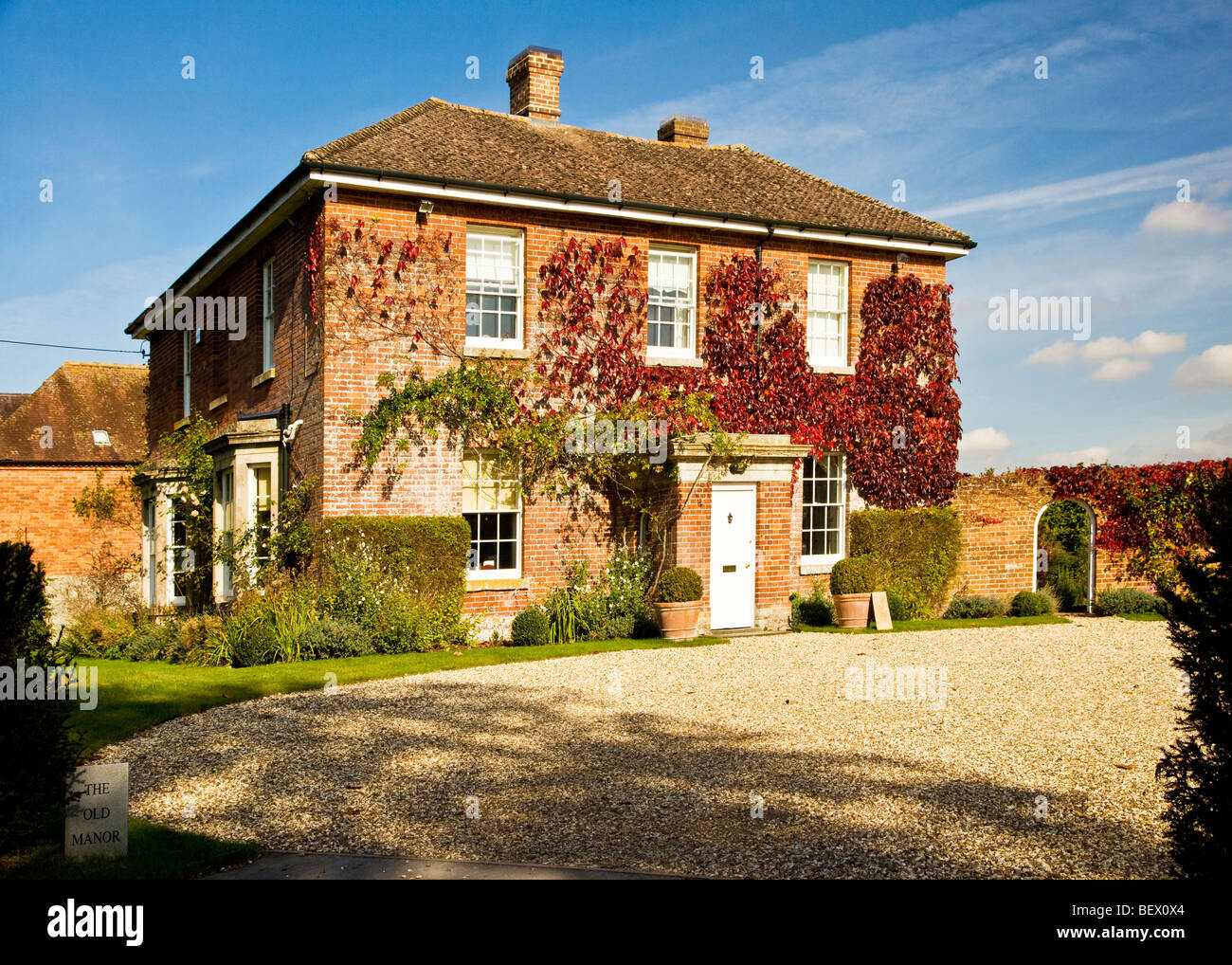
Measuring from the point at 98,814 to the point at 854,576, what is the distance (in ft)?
41.5

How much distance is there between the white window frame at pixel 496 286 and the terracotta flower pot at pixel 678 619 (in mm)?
4849

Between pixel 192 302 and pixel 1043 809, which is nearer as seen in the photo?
pixel 1043 809

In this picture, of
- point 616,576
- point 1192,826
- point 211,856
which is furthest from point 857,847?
point 616,576

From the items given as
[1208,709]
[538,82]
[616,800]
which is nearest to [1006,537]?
[538,82]

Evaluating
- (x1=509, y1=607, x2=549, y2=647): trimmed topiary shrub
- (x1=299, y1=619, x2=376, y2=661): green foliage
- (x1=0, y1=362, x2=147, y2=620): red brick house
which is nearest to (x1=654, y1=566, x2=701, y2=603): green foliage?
(x1=509, y1=607, x2=549, y2=647): trimmed topiary shrub

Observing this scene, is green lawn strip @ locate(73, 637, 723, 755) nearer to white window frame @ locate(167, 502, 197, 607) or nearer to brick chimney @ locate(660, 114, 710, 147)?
white window frame @ locate(167, 502, 197, 607)

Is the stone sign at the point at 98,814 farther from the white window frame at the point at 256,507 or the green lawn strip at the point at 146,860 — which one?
the white window frame at the point at 256,507

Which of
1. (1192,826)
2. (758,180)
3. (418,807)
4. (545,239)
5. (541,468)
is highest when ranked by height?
(758,180)

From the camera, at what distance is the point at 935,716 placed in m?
9.79

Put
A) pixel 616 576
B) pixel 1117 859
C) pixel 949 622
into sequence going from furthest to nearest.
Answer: pixel 949 622 < pixel 616 576 < pixel 1117 859

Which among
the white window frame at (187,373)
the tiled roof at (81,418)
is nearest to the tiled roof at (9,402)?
the tiled roof at (81,418)

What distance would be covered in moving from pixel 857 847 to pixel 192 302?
20.3 metres

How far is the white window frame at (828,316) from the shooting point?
61.6ft

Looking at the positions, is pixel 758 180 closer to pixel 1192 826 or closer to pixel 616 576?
pixel 616 576
